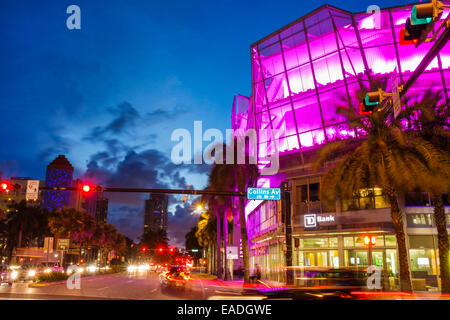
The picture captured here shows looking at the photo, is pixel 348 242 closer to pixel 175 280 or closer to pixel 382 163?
pixel 382 163

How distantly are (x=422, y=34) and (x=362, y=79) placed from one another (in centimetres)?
3020

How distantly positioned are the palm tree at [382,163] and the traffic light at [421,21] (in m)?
14.2

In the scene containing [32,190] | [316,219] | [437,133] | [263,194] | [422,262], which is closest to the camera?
[437,133]

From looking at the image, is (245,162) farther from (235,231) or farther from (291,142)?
(235,231)

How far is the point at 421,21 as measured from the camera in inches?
282

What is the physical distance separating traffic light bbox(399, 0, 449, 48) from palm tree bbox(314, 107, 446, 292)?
14.2 m

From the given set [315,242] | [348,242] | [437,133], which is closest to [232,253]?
[315,242]

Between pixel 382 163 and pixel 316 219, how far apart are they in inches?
591

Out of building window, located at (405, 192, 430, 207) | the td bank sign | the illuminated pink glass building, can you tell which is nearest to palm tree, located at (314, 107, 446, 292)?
the illuminated pink glass building

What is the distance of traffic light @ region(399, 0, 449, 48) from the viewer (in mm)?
7020

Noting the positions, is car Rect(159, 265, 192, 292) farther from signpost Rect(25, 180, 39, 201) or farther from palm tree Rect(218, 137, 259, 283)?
palm tree Rect(218, 137, 259, 283)

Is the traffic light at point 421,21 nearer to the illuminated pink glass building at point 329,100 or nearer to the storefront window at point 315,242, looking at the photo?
the illuminated pink glass building at point 329,100

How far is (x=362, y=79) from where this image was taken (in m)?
35.9
